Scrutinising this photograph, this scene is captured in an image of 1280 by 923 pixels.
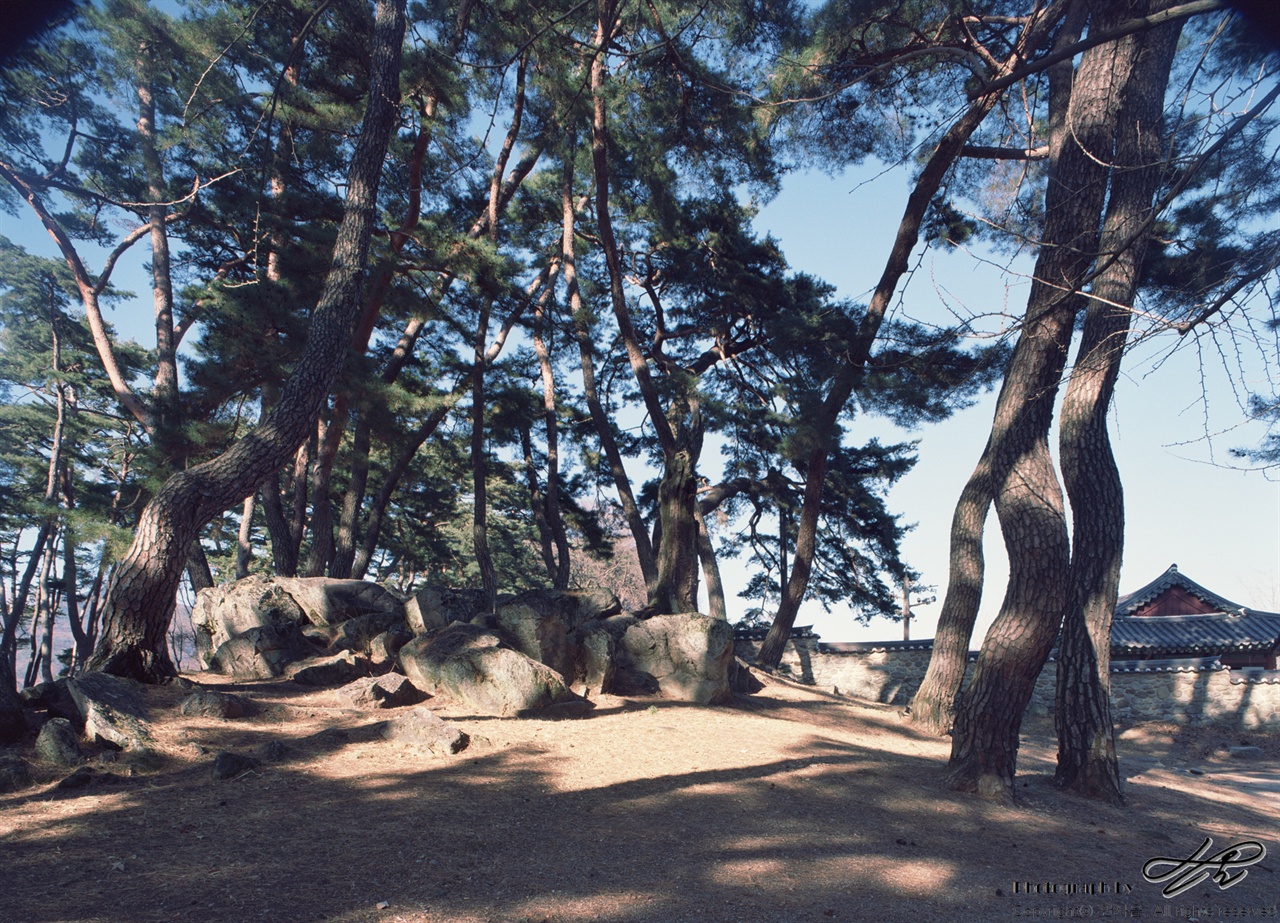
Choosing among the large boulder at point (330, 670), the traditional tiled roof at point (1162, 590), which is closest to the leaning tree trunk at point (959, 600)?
the large boulder at point (330, 670)

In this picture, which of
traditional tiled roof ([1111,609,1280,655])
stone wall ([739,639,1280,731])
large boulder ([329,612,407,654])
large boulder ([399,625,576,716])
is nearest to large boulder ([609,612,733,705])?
large boulder ([399,625,576,716])

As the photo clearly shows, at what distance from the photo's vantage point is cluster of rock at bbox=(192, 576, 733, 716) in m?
5.92

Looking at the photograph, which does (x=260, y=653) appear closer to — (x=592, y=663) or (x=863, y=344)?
(x=592, y=663)

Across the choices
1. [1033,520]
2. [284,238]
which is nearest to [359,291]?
[284,238]

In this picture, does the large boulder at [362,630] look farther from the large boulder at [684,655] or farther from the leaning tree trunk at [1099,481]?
the leaning tree trunk at [1099,481]

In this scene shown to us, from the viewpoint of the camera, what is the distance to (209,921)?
2.43 meters

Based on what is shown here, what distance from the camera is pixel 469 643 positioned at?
20.1 feet

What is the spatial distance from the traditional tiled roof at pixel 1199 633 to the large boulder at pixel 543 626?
436 inches

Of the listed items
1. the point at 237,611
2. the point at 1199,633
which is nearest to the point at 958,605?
the point at 237,611

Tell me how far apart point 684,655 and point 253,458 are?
4.39 meters

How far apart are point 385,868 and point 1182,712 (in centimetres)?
1310

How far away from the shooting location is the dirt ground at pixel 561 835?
275cm

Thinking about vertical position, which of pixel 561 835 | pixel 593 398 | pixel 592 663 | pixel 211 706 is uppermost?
pixel 593 398

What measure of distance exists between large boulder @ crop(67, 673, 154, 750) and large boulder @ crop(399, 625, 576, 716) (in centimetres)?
202
